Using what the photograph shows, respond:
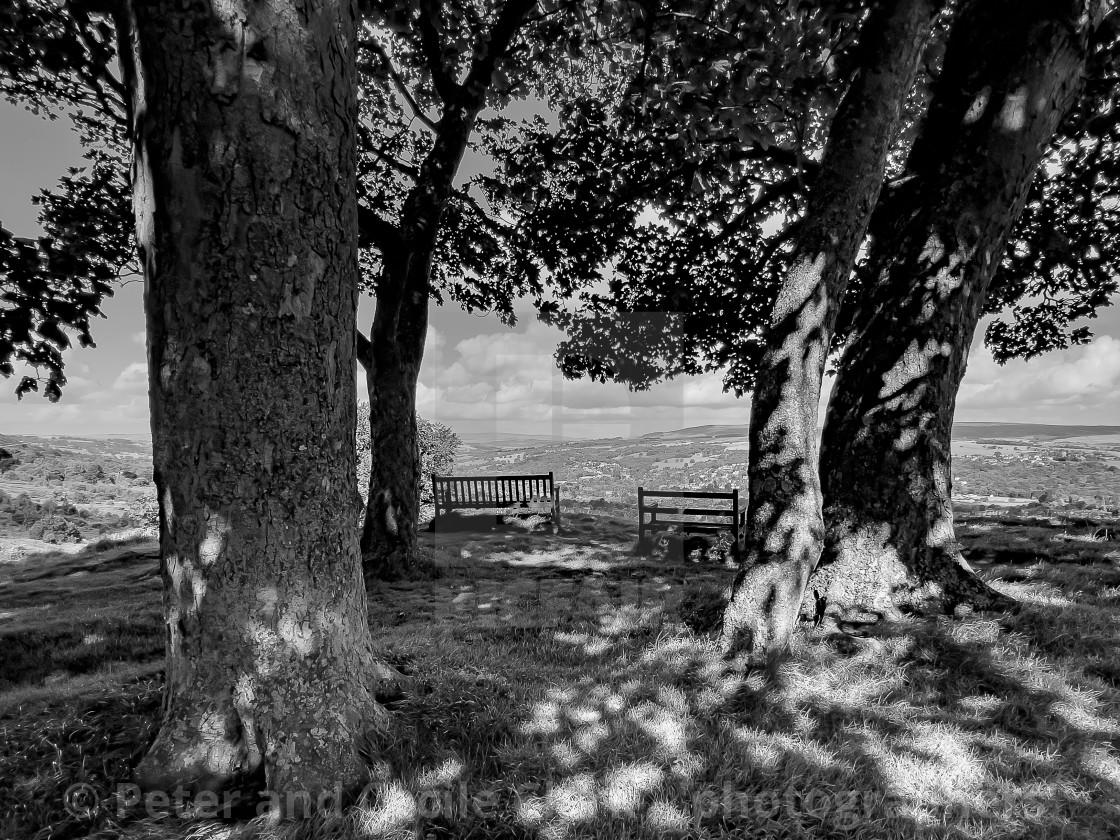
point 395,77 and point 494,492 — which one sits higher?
point 395,77

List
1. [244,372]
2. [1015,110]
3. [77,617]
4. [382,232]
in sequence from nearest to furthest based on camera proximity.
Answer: [244,372]
[1015,110]
[77,617]
[382,232]

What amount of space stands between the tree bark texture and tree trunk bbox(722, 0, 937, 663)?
513 centimetres

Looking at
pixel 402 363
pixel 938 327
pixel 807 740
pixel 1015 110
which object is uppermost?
pixel 1015 110

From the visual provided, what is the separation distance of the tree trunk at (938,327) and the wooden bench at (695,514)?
14.2 ft

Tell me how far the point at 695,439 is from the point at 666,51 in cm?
791

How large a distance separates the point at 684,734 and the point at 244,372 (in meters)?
2.63

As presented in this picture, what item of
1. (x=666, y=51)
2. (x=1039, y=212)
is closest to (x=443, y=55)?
(x=666, y=51)

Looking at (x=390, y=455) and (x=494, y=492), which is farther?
(x=494, y=492)

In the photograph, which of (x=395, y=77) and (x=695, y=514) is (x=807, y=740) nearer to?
(x=695, y=514)

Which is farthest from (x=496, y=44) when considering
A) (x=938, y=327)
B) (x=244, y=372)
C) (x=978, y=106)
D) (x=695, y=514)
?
(x=695, y=514)

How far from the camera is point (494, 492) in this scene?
41.0 ft

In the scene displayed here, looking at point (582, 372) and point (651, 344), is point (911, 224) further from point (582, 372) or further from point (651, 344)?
point (582, 372)

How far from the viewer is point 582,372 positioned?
8.36 metres

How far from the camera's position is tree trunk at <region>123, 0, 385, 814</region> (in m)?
1.96
